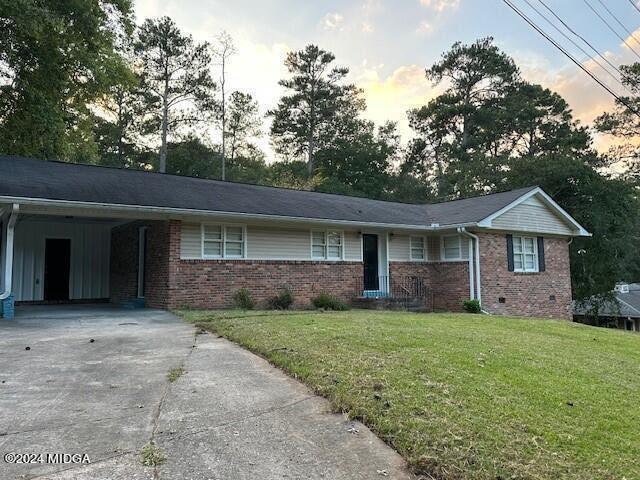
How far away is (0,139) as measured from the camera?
60.6ft

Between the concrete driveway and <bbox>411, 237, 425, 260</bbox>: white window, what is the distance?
1171 centimetres

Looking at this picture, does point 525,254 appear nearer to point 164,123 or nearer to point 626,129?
point 626,129

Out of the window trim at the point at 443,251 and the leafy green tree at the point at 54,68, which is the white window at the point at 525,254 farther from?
the leafy green tree at the point at 54,68

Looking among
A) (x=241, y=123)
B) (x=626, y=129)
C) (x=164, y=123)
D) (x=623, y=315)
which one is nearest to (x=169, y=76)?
(x=164, y=123)

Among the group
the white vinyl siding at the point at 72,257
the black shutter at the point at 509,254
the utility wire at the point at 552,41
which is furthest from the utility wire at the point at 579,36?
the white vinyl siding at the point at 72,257

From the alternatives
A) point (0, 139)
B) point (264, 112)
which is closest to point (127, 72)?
point (0, 139)

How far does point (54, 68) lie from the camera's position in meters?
→ 17.1

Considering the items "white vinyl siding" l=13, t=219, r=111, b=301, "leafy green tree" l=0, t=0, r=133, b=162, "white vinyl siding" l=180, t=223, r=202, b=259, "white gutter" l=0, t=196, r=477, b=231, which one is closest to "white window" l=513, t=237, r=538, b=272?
"white gutter" l=0, t=196, r=477, b=231

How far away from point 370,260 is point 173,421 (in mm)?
12933

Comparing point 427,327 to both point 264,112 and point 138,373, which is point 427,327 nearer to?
point 138,373

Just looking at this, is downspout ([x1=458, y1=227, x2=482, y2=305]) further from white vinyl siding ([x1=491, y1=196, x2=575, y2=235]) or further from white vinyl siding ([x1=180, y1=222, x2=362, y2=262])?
white vinyl siding ([x1=180, y1=222, x2=362, y2=262])

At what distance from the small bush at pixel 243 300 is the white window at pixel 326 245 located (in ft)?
8.86

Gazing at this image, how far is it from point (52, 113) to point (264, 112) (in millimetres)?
24250

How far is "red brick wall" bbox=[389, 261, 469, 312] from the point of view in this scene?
16328mm
